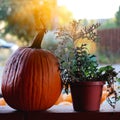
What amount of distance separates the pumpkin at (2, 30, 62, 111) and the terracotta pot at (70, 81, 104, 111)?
7 cm

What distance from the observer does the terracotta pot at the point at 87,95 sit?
0.94 m

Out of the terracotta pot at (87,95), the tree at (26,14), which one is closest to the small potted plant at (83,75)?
the terracotta pot at (87,95)

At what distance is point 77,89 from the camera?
95 cm

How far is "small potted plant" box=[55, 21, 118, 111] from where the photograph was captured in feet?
3.11

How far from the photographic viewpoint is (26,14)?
149 cm

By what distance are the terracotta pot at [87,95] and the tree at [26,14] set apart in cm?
48

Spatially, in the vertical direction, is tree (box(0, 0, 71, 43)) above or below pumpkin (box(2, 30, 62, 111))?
above

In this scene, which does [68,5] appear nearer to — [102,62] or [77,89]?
[102,62]

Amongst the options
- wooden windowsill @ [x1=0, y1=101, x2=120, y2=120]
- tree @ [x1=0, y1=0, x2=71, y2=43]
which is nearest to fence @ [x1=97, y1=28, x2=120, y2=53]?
tree @ [x1=0, y1=0, x2=71, y2=43]

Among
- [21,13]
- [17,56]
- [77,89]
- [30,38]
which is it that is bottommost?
[77,89]

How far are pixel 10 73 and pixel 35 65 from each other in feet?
0.31

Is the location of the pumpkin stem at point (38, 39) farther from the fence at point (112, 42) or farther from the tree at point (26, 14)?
the fence at point (112, 42)

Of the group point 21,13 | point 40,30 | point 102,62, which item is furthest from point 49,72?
point 21,13

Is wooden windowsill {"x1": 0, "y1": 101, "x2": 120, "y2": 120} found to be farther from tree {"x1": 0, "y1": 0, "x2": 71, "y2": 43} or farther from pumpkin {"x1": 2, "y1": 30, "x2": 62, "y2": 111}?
tree {"x1": 0, "y1": 0, "x2": 71, "y2": 43}
